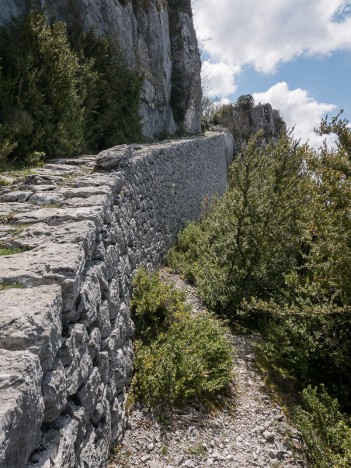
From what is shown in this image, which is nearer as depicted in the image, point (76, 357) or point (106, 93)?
point (76, 357)

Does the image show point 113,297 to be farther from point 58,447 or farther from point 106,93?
point 106,93

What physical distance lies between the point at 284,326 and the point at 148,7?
57.5 ft

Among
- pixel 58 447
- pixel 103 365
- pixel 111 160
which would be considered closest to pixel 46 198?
pixel 111 160

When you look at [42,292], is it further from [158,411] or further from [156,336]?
[156,336]

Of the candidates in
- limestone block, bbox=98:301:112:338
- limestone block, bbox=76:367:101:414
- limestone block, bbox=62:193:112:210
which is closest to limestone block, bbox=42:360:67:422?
limestone block, bbox=76:367:101:414

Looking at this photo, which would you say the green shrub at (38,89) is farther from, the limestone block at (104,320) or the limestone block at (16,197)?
the limestone block at (104,320)

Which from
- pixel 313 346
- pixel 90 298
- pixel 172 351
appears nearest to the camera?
pixel 90 298

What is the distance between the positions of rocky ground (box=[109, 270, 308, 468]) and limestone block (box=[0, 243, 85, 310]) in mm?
2143

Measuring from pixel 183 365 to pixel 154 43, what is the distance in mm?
18241

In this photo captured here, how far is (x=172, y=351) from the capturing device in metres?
4.92

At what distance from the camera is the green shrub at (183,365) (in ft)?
15.0

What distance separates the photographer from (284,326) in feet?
20.5

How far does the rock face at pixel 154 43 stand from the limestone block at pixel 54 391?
9080 millimetres

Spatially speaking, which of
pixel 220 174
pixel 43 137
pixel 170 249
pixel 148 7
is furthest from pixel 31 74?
pixel 220 174
